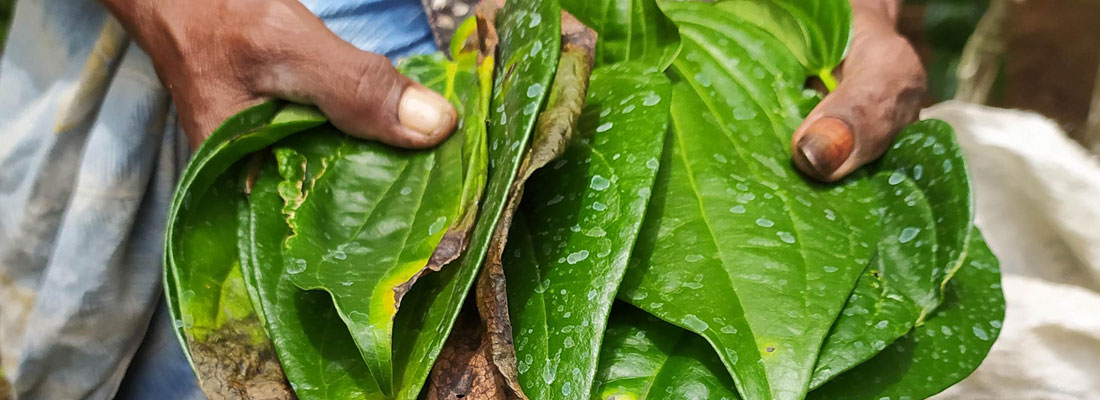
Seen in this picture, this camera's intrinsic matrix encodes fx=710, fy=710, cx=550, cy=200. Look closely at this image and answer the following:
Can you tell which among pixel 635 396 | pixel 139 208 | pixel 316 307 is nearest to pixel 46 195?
pixel 139 208

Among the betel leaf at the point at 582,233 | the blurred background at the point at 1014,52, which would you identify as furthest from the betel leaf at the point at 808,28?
the blurred background at the point at 1014,52

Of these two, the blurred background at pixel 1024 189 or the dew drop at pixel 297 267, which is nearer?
the dew drop at pixel 297 267

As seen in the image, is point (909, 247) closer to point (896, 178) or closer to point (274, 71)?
point (896, 178)

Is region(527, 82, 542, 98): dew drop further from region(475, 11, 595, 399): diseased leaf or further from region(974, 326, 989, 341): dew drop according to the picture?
region(974, 326, 989, 341): dew drop

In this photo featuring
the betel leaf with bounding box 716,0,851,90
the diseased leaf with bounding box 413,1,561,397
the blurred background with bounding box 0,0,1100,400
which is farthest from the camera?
the blurred background with bounding box 0,0,1100,400

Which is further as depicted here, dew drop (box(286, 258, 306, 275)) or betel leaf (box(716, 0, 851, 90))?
betel leaf (box(716, 0, 851, 90))

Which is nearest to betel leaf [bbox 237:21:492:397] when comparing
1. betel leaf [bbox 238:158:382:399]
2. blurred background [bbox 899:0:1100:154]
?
betel leaf [bbox 238:158:382:399]

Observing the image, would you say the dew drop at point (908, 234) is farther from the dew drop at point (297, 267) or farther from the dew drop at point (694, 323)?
the dew drop at point (297, 267)

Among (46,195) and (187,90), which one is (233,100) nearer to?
(187,90)
